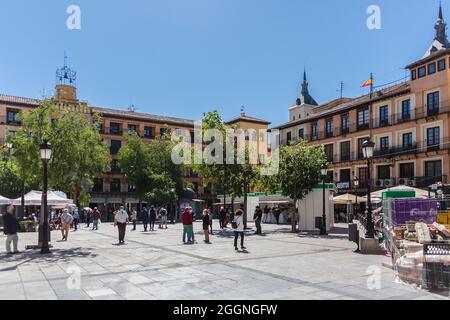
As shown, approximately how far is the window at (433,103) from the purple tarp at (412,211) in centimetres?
2477

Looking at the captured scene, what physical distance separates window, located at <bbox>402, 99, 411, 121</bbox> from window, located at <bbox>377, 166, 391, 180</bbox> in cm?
468

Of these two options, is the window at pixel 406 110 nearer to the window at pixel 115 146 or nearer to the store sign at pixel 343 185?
the store sign at pixel 343 185

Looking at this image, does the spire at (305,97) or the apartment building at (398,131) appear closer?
the apartment building at (398,131)

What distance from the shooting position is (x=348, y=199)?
1276 inches

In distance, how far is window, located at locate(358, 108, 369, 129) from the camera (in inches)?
1624

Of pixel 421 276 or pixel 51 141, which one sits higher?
pixel 51 141

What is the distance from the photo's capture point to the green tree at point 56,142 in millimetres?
15242

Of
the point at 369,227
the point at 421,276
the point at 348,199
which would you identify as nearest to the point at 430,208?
the point at 369,227

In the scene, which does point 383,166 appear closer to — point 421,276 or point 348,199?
point 348,199

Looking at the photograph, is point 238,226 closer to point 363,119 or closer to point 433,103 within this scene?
point 433,103

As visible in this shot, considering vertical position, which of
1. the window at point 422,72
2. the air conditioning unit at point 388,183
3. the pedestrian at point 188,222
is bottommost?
the pedestrian at point 188,222

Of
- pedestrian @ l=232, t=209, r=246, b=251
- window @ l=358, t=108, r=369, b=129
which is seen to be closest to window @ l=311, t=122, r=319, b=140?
window @ l=358, t=108, r=369, b=129

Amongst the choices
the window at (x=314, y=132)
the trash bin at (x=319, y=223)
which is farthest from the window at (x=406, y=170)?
the trash bin at (x=319, y=223)
